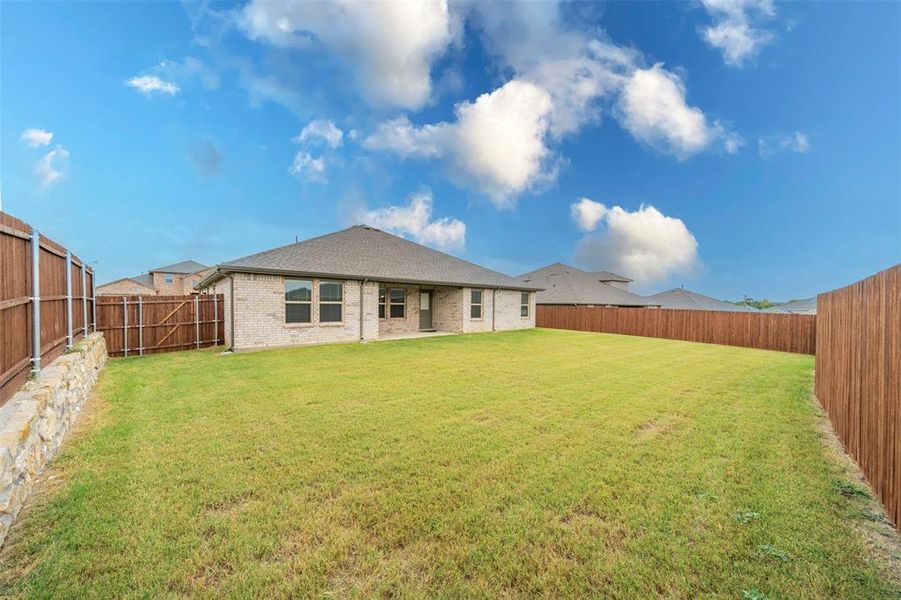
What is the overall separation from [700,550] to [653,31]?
1781 centimetres

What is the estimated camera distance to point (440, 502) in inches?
115

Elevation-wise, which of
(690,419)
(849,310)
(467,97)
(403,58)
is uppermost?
(467,97)

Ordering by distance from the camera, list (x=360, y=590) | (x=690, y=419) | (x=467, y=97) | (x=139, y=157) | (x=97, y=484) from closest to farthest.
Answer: (x=360, y=590)
(x=97, y=484)
(x=690, y=419)
(x=467, y=97)
(x=139, y=157)

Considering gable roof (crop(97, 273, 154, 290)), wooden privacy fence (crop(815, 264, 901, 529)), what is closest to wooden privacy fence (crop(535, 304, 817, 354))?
wooden privacy fence (crop(815, 264, 901, 529))

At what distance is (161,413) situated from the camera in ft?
17.4

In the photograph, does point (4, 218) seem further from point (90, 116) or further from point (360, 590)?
point (90, 116)

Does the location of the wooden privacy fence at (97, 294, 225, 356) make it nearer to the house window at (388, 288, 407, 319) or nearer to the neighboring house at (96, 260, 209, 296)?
the house window at (388, 288, 407, 319)

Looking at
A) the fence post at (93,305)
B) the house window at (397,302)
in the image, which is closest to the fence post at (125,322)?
the fence post at (93,305)

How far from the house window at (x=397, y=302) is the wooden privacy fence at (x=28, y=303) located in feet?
36.8

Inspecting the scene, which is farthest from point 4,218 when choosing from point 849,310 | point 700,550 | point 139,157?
point 139,157

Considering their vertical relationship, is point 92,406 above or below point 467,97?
below

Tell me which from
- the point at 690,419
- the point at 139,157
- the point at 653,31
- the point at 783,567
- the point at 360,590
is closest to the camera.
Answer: the point at 360,590

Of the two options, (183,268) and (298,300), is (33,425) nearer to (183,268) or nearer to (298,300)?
(298,300)

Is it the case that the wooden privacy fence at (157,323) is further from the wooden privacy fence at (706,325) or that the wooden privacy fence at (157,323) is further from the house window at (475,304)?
the wooden privacy fence at (706,325)
